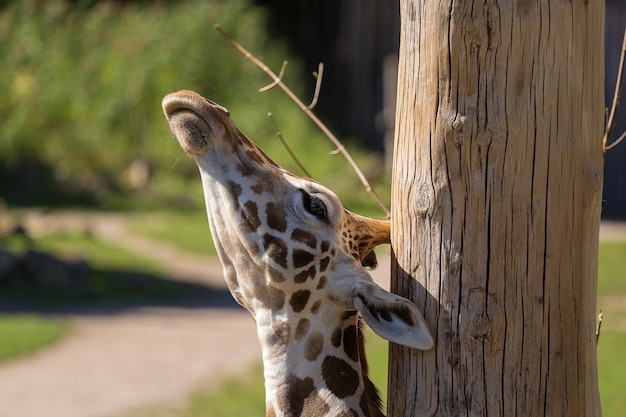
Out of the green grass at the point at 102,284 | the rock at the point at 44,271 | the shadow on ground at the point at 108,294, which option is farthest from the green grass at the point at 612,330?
the rock at the point at 44,271

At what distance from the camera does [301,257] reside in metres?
2.60

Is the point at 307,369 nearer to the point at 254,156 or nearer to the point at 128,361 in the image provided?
the point at 254,156

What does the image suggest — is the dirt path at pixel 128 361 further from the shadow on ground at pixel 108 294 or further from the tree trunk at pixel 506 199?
the tree trunk at pixel 506 199

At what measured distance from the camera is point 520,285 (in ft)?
7.88

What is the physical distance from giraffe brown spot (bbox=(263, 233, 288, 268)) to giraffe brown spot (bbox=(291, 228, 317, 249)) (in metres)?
0.04

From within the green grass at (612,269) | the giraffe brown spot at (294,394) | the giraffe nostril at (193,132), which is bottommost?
the green grass at (612,269)

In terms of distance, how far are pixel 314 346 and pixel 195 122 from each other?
645mm

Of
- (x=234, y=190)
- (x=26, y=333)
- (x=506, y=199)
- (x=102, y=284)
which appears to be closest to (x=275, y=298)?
(x=234, y=190)

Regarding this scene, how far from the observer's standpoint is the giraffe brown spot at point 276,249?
2586mm

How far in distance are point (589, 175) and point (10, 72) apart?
36.8 feet

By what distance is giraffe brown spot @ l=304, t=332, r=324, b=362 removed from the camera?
103 inches

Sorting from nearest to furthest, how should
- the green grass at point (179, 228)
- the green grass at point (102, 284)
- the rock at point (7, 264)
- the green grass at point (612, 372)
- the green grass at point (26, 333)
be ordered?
the green grass at point (612, 372) < the green grass at point (26, 333) < the green grass at point (102, 284) < the rock at point (7, 264) < the green grass at point (179, 228)

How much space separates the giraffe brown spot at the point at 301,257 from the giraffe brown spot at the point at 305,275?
0.06 ft

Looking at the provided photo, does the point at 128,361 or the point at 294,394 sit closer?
the point at 294,394
